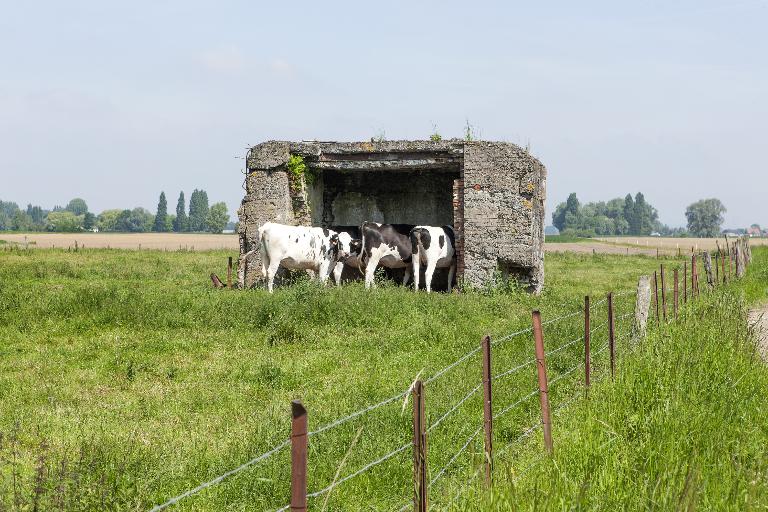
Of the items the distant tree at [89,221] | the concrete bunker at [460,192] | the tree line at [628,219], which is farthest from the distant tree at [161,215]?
the concrete bunker at [460,192]

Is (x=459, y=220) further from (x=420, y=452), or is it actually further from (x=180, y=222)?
(x=180, y=222)

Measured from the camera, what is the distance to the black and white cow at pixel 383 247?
61.2ft

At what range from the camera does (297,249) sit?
58.1 feet

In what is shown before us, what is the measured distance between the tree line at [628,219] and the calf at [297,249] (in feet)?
511

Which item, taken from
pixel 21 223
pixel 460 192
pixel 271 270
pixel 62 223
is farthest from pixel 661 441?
pixel 21 223

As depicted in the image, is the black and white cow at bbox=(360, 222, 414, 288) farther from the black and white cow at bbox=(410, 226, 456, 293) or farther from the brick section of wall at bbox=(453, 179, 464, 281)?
the brick section of wall at bbox=(453, 179, 464, 281)

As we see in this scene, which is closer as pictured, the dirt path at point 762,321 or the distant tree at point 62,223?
the dirt path at point 762,321

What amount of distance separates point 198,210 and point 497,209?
181183mm

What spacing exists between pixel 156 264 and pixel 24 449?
19550mm

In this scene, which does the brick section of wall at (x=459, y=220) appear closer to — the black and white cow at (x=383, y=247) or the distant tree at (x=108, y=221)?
the black and white cow at (x=383, y=247)

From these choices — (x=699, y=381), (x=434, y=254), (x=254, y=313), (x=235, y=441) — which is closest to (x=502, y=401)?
(x=699, y=381)

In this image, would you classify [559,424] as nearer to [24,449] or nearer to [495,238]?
[24,449]

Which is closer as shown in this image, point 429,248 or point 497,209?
point 497,209

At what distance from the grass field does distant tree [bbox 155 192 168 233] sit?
550ft
